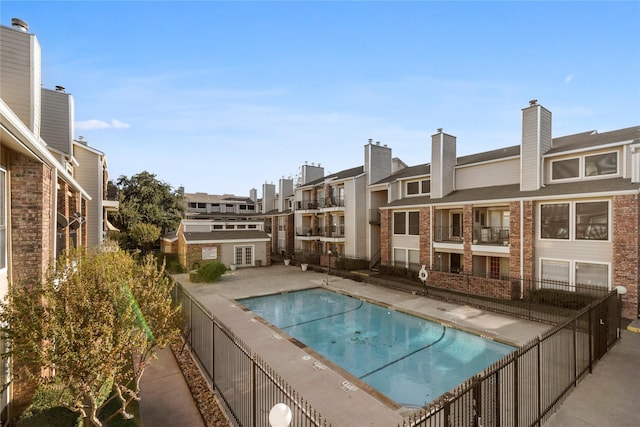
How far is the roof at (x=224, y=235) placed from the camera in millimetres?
26703

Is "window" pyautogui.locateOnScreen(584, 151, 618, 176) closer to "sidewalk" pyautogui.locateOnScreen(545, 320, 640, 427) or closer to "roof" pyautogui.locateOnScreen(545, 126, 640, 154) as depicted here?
"roof" pyautogui.locateOnScreen(545, 126, 640, 154)

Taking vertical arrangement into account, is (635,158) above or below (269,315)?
above

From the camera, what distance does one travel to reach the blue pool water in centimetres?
904

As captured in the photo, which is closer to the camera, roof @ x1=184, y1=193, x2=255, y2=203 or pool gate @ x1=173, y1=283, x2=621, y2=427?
pool gate @ x1=173, y1=283, x2=621, y2=427

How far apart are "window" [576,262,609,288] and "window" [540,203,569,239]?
5.14 ft

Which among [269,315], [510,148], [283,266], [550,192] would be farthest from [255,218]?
[550,192]

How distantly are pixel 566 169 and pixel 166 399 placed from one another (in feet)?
67.2

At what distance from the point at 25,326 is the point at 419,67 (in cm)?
1620

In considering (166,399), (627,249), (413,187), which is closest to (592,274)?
(627,249)

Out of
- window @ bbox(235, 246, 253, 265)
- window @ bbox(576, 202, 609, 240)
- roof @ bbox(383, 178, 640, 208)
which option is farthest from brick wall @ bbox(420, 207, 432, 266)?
window @ bbox(235, 246, 253, 265)

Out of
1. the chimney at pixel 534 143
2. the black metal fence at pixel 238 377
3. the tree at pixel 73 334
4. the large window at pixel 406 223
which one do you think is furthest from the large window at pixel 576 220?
the tree at pixel 73 334

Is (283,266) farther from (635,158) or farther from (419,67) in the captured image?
(635,158)

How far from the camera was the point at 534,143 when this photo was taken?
1638cm

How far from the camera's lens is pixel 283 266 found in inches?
1184
